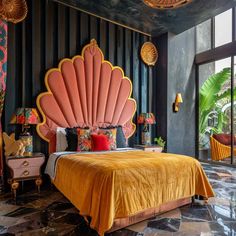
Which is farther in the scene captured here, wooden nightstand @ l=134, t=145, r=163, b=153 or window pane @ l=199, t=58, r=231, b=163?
window pane @ l=199, t=58, r=231, b=163

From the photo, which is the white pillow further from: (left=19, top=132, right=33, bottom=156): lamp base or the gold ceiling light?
the gold ceiling light

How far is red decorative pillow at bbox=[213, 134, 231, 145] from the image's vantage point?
567 cm

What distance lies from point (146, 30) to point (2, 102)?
3.51 metres

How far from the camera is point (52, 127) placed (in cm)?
384

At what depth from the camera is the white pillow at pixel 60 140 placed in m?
3.76

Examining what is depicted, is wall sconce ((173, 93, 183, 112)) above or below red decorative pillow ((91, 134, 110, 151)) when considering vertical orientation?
above

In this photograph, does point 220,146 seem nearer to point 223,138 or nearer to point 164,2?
point 223,138

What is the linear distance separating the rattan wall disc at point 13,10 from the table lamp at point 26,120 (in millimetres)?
1467

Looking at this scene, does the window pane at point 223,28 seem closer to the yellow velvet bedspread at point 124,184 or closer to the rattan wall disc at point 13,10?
the yellow velvet bedspread at point 124,184

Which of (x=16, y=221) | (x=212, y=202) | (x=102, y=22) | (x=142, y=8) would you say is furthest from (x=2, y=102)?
(x=212, y=202)

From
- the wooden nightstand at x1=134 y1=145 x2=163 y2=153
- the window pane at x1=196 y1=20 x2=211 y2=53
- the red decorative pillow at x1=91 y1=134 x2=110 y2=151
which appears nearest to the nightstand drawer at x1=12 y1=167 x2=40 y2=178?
the red decorative pillow at x1=91 y1=134 x2=110 y2=151

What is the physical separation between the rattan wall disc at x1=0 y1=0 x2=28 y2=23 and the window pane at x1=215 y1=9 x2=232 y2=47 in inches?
181

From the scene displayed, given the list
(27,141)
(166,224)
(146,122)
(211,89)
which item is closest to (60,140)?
(27,141)

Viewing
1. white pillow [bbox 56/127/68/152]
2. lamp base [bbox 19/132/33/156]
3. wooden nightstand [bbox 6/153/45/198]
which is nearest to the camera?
wooden nightstand [bbox 6/153/45/198]
